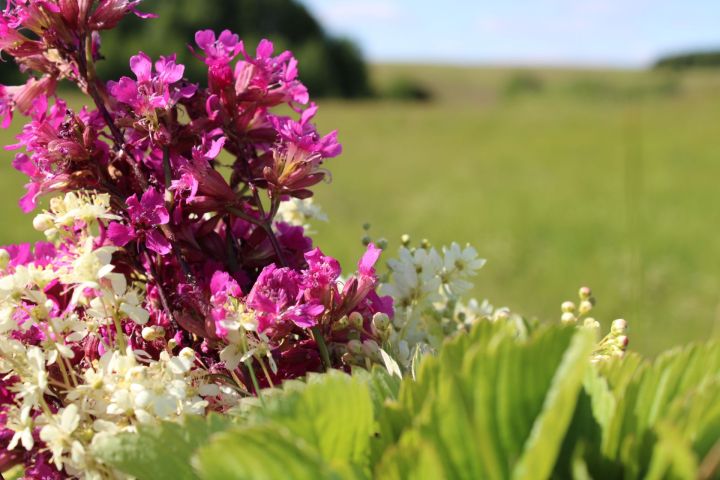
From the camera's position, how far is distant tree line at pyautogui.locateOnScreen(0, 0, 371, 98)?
84.2 ft

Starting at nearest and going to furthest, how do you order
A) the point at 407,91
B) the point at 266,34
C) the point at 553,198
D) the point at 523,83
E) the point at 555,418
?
1. the point at 555,418
2. the point at 553,198
3. the point at 266,34
4. the point at 523,83
5. the point at 407,91

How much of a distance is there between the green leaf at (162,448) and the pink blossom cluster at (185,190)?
0.13 metres

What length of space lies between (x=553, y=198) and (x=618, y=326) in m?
8.38

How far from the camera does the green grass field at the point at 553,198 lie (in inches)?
210

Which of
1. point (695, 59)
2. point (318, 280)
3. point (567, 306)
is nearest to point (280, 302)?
point (318, 280)

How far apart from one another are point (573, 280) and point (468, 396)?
5.71 m

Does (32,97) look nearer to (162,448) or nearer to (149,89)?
(149,89)

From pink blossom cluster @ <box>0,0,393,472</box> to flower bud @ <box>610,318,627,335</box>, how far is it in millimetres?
218

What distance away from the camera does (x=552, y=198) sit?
8828 mm

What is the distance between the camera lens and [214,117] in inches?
27.9

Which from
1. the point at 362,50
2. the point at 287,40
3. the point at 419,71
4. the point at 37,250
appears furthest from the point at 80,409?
the point at 419,71

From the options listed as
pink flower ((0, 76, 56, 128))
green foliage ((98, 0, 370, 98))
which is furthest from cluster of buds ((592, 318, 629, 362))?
green foliage ((98, 0, 370, 98))

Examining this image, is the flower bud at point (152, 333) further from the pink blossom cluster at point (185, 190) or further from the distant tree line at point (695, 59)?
the distant tree line at point (695, 59)

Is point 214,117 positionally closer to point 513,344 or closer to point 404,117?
point 513,344
